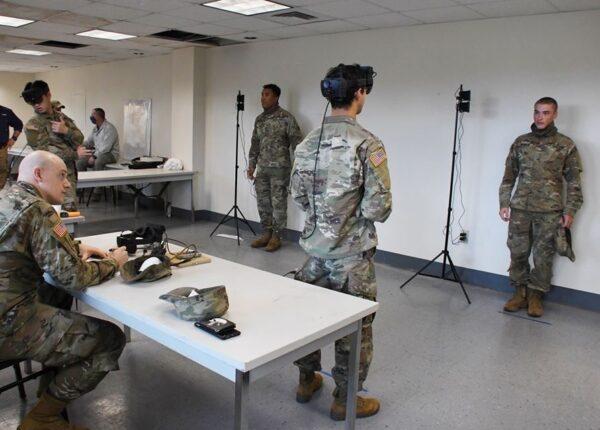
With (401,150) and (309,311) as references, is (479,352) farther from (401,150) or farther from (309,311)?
(401,150)

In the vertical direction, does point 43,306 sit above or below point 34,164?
below

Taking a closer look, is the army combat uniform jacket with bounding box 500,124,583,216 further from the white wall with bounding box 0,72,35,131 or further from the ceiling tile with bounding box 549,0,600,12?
the white wall with bounding box 0,72,35,131

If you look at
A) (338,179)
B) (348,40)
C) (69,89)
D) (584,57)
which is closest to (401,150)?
(348,40)

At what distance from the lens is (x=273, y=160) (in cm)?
575

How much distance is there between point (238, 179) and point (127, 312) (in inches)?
197

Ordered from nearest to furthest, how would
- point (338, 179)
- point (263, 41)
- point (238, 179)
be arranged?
point (338, 179) < point (263, 41) < point (238, 179)

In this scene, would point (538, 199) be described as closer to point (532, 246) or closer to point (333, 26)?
point (532, 246)

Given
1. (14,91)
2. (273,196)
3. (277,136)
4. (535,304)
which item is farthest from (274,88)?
(14,91)

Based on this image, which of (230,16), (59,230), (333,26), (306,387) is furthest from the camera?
(333,26)

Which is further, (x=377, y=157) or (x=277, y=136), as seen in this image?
(x=277, y=136)

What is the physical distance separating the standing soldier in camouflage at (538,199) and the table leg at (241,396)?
307 cm

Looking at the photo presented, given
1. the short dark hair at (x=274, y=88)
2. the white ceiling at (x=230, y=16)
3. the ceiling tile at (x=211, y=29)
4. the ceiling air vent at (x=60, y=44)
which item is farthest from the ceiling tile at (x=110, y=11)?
the ceiling air vent at (x=60, y=44)

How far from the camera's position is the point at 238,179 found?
6.79 metres

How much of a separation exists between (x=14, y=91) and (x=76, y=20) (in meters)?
8.04
